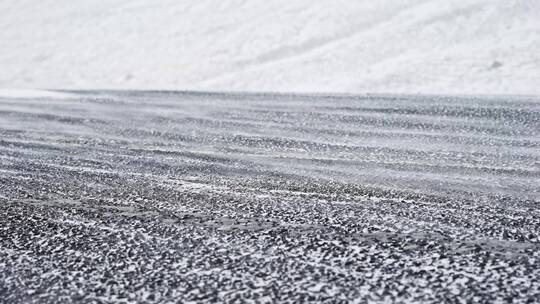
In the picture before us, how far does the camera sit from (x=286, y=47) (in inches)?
814

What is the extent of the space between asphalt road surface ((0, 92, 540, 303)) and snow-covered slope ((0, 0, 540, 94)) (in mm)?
6509

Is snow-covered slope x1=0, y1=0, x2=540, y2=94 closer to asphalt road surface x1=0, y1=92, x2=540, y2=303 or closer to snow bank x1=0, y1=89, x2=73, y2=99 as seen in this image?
snow bank x1=0, y1=89, x2=73, y2=99

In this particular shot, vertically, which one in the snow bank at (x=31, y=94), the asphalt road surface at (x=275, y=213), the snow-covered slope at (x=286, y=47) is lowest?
the asphalt road surface at (x=275, y=213)

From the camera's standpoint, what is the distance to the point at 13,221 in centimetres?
455

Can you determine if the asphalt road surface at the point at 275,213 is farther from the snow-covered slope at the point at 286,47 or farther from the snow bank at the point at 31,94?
the snow bank at the point at 31,94

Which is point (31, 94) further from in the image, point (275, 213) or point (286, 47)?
point (275, 213)

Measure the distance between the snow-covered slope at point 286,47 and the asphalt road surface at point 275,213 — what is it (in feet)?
21.4

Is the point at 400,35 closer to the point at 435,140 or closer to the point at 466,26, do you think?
A: the point at 466,26

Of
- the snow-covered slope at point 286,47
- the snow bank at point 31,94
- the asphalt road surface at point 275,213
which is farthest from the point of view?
the snow bank at point 31,94

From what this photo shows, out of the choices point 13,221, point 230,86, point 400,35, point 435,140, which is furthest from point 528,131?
point 400,35

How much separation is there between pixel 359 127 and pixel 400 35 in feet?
36.0

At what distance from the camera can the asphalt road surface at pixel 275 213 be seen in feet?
10.5

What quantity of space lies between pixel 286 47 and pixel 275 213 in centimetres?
1658

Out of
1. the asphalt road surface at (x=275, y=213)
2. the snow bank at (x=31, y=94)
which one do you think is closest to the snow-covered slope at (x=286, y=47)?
the snow bank at (x=31, y=94)
